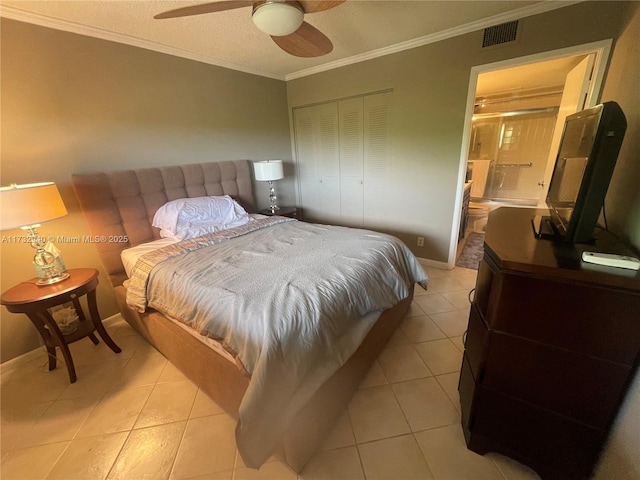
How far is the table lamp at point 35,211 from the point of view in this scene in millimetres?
1399

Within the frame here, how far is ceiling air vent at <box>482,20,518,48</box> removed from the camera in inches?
82.9

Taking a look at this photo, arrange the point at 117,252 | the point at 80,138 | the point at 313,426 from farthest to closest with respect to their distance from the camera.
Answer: the point at 117,252 → the point at 80,138 → the point at 313,426

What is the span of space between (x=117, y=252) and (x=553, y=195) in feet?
9.98

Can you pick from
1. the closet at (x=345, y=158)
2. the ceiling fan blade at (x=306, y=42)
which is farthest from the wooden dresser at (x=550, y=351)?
the closet at (x=345, y=158)

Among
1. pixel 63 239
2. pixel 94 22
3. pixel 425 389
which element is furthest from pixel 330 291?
pixel 94 22

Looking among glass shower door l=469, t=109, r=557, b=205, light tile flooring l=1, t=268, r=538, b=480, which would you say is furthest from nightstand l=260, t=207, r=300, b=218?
glass shower door l=469, t=109, r=557, b=205

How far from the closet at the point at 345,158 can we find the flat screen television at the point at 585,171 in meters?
1.95

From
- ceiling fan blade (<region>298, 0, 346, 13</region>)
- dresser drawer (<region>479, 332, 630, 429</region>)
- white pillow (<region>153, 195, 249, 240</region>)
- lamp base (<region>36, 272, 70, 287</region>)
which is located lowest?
dresser drawer (<region>479, 332, 630, 429</region>)

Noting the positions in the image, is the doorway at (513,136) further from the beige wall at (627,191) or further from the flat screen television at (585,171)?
the flat screen television at (585,171)

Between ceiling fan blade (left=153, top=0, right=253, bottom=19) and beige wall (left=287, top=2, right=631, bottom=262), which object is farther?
beige wall (left=287, top=2, right=631, bottom=262)

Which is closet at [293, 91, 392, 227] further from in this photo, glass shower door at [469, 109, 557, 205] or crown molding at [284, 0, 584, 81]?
glass shower door at [469, 109, 557, 205]

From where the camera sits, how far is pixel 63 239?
77.7 inches

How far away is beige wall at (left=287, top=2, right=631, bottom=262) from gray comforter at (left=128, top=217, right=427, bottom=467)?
123 cm

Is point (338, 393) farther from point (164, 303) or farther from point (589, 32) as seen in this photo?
point (589, 32)
